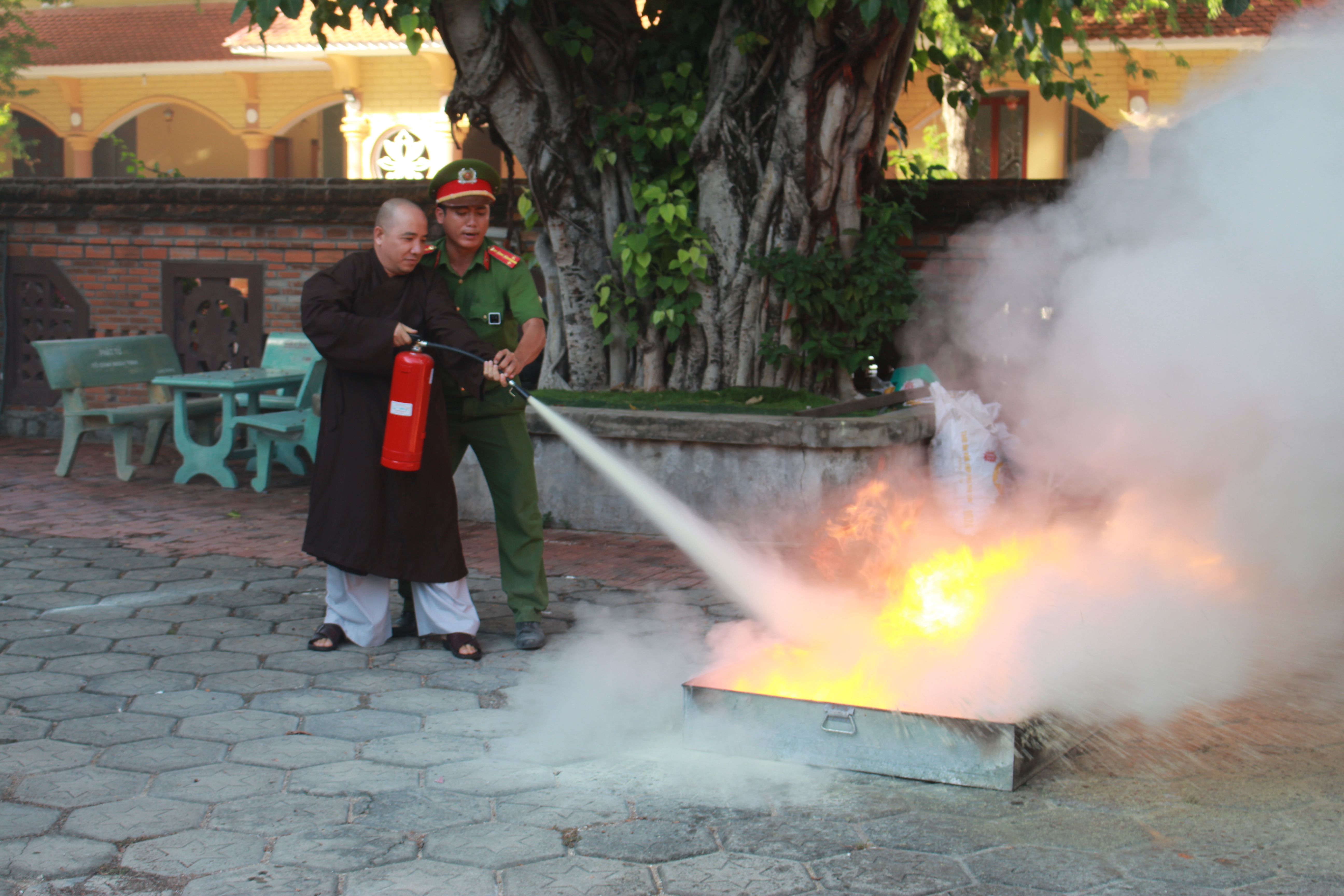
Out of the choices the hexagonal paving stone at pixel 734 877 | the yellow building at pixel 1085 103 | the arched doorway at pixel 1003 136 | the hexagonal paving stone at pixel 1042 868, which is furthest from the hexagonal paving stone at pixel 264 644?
the arched doorway at pixel 1003 136

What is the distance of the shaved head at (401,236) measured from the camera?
4.92 m

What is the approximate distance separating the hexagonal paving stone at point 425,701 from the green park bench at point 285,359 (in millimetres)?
5321

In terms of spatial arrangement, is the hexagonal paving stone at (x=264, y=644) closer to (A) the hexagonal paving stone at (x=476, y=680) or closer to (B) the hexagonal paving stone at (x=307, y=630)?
(B) the hexagonal paving stone at (x=307, y=630)

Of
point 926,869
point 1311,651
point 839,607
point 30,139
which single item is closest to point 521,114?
point 839,607

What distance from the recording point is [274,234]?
10602 millimetres

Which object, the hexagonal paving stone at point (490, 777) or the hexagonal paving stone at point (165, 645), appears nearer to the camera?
the hexagonal paving stone at point (490, 777)

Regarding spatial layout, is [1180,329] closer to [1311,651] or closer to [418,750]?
[1311,651]

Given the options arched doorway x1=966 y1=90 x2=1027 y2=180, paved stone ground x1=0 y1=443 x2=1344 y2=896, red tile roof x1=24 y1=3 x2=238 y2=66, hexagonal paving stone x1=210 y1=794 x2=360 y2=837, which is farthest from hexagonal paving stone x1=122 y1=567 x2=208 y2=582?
red tile roof x1=24 y1=3 x2=238 y2=66

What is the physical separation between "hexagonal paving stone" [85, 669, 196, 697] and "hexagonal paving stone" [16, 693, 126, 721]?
0.06 meters

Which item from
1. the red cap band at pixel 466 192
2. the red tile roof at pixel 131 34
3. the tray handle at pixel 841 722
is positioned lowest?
the tray handle at pixel 841 722

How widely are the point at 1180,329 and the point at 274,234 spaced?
808cm

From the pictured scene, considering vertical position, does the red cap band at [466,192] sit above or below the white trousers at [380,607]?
above

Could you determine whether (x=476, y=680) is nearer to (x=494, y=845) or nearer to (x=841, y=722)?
(x=494, y=845)

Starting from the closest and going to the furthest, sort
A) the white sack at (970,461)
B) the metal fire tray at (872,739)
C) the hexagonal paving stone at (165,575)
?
the metal fire tray at (872,739) → the hexagonal paving stone at (165,575) → the white sack at (970,461)
